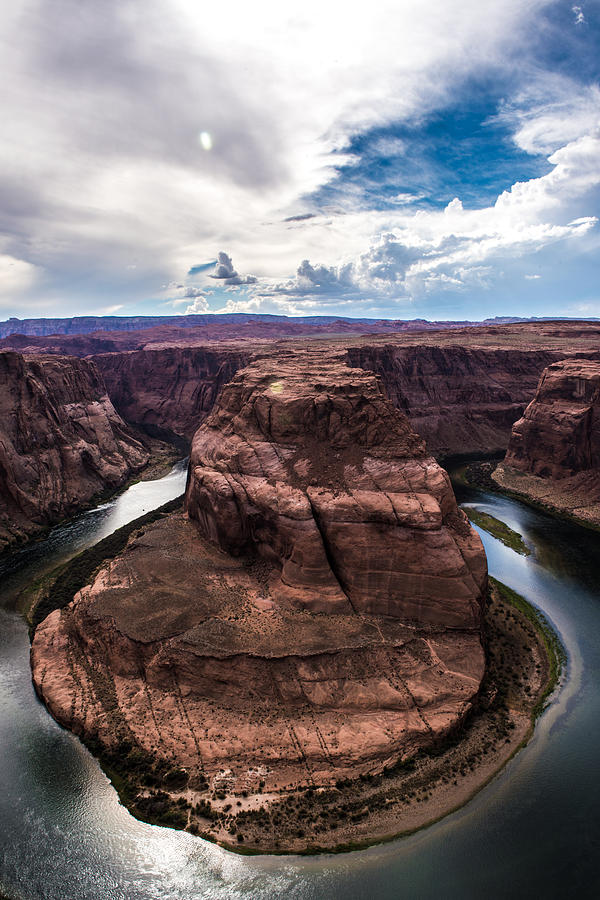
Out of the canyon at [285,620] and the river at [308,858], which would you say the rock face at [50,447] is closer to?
the canyon at [285,620]

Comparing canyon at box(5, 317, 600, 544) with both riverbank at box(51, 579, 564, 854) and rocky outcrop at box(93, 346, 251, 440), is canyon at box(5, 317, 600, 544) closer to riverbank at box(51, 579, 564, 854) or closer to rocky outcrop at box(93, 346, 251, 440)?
rocky outcrop at box(93, 346, 251, 440)

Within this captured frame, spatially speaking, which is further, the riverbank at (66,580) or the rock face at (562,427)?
the rock face at (562,427)

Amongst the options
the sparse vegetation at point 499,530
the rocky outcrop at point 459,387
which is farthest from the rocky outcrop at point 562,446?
the rocky outcrop at point 459,387

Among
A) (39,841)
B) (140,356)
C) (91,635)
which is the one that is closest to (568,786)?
(39,841)

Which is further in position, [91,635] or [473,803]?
[91,635]

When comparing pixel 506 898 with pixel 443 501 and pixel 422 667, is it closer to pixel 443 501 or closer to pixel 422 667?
pixel 422 667

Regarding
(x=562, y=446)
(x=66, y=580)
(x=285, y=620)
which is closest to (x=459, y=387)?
(x=562, y=446)
